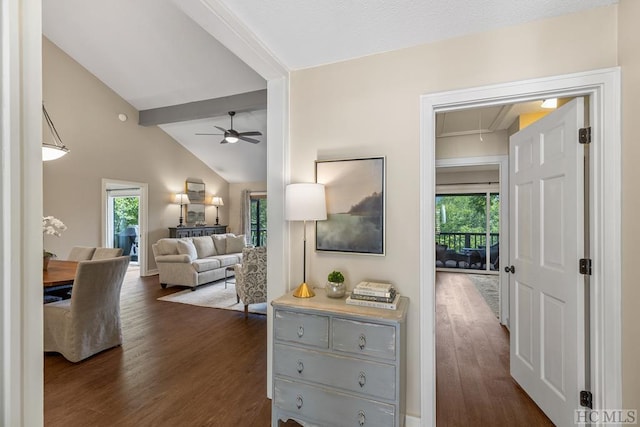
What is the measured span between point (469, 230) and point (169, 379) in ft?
24.3

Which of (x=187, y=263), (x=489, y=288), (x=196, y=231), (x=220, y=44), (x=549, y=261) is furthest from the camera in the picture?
(x=196, y=231)

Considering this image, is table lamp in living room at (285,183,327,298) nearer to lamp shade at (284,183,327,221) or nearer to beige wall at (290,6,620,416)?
lamp shade at (284,183,327,221)

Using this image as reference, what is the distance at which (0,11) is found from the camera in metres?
0.74

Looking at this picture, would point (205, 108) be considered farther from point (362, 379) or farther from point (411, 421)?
point (411, 421)

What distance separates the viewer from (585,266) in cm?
169

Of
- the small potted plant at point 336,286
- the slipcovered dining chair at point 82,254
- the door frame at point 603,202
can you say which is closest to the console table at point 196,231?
the slipcovered dining chair at point 82,254

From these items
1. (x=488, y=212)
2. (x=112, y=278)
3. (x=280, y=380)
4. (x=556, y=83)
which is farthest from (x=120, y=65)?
(x=488, y=212)

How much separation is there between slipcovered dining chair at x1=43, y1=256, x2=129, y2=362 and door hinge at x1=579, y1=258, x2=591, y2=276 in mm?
3732

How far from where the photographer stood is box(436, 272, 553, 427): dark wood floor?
2.01 m

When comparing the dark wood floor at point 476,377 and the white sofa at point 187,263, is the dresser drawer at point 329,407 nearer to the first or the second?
the dark wood floor at point 476,377

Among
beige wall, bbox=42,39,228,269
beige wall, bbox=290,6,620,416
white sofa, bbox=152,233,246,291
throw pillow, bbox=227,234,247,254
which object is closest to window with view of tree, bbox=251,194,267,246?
throw pillow, bbox=227,234,247,254

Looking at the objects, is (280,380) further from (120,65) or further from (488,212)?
(488,212)

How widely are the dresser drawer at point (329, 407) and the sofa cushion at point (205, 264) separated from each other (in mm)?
3994

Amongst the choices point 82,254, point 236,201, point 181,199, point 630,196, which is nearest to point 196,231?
point 181,199
